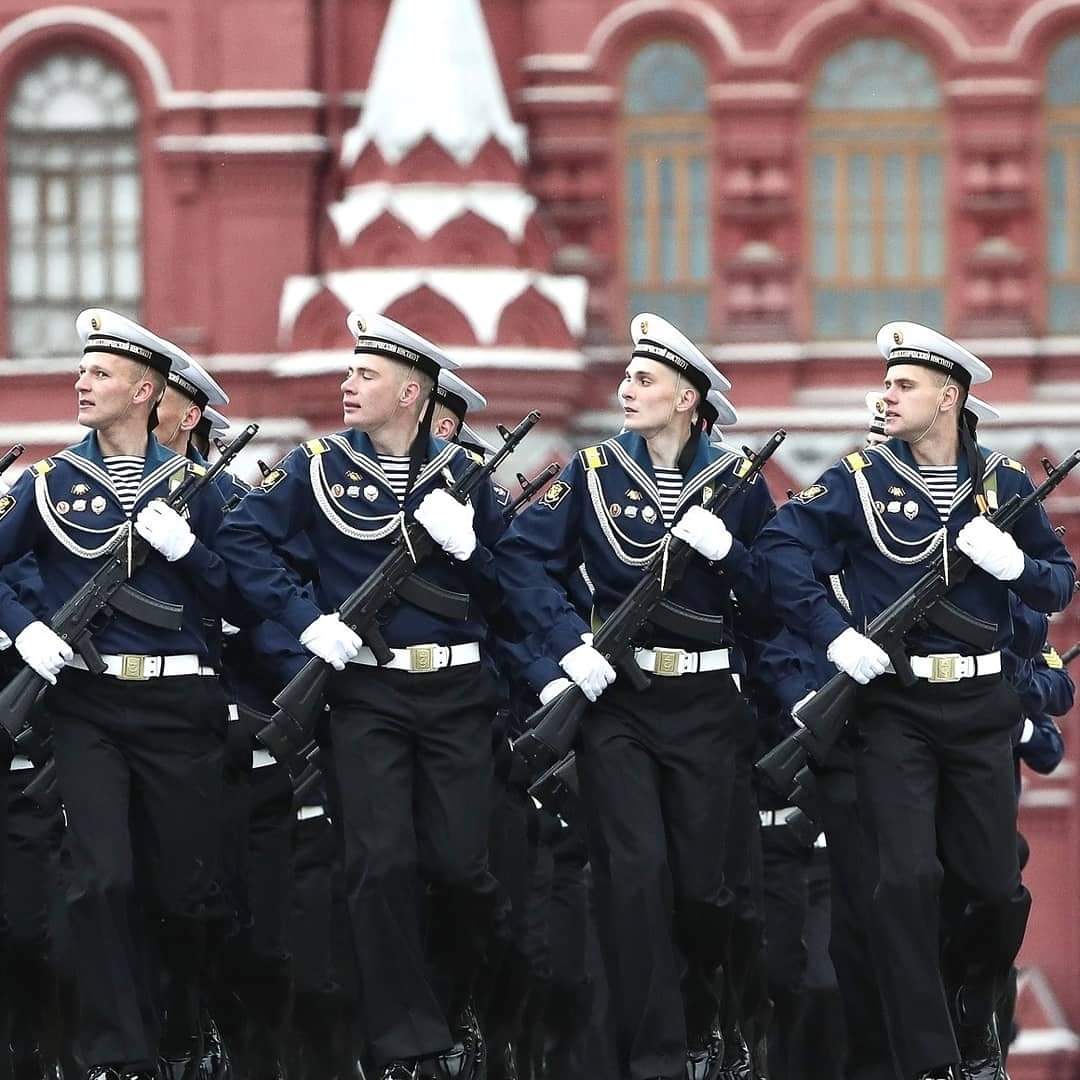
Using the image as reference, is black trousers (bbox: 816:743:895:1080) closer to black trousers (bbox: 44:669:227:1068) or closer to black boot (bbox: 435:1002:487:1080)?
black boot (bbox: 435:1002:487:1080)

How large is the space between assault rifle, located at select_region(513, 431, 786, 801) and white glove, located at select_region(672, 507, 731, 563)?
48 mm

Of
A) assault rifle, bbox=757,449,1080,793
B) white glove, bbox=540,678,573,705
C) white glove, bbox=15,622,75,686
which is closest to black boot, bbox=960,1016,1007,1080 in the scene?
assault rifle, bbox=757,449,1080,793

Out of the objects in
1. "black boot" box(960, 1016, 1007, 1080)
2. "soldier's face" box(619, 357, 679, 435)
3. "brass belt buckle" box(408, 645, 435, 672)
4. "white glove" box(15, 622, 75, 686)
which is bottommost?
"black boot" box(960, 1016, 1007, 1080)

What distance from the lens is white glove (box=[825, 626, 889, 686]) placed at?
1145 cm

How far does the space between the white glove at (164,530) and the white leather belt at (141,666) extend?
12.1 inches

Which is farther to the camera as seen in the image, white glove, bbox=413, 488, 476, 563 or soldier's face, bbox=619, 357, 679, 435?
soldier's face, bbox=619, 357, 679, 435

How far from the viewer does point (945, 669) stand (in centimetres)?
1159

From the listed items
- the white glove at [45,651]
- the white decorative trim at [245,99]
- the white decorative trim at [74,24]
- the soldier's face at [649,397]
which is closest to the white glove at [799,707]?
the soldier's face at [649,397]

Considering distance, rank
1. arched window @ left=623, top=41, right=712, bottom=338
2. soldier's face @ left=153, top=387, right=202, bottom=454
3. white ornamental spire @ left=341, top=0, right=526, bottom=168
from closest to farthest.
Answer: soldier's face @ left=153, top=387, right=202, bottom=454 < white ornamental spire @ left=341, top=0, right=526, bottom=168 < arched window @ left=623, top=41, right=712, bottom=338

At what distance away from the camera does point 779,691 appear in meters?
Result: 12.7

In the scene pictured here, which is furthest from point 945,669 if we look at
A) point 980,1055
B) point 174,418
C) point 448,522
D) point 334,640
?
point 174,418

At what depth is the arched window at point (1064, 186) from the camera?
76.3 feet

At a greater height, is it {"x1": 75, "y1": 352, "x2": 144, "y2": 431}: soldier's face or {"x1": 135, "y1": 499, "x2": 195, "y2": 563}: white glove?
{"x1": 75, "y1": 352, "x2": 144, "y2": 431}: soldier's face

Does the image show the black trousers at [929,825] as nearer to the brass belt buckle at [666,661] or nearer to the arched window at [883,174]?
the brass belt buckle at [666,661]
